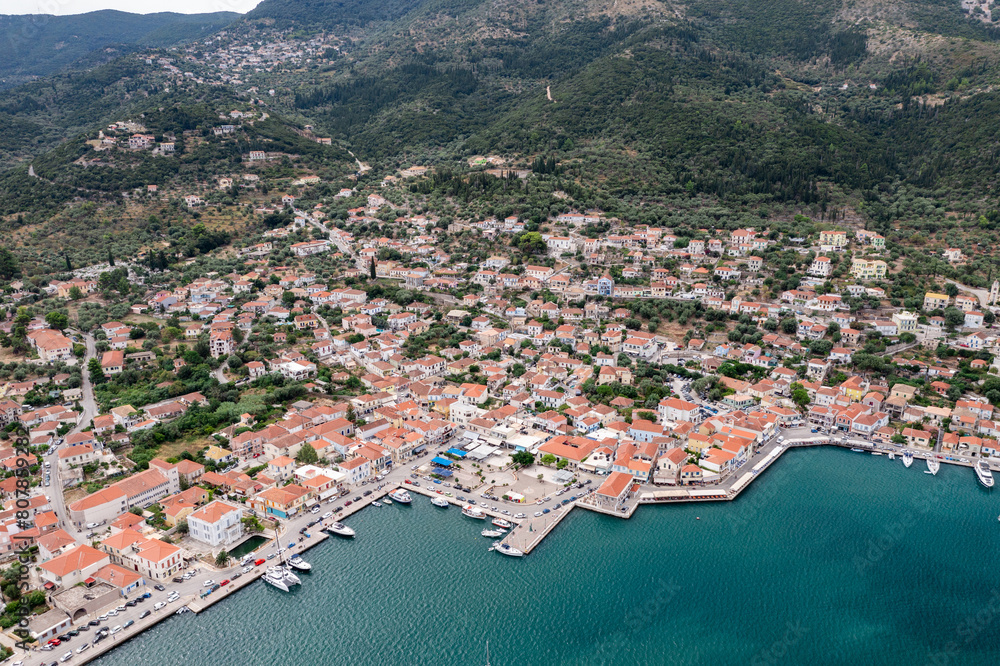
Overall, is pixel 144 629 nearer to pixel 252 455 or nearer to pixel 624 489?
pixel 252 455

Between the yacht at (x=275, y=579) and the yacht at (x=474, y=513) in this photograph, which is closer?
the yacht at (x=275, y=579)

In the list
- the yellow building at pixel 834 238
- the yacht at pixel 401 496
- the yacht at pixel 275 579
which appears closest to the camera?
the yacht at pixel 275 579

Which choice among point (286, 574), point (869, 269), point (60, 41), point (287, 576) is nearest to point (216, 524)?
point (286, 574)

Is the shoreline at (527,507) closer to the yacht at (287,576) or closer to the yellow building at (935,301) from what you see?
the yacht at (287,576)

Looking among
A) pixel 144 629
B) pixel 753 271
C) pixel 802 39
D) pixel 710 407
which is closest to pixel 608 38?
pixel 802 39

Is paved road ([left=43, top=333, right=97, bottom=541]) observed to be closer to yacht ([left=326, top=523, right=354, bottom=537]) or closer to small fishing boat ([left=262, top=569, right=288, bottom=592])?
small fishing boat ([left=262, top=569, right=288, bottom=592])

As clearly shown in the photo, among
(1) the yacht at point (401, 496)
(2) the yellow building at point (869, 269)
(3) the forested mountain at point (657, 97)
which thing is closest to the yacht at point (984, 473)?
(2) the yellow building at point (869, 269)

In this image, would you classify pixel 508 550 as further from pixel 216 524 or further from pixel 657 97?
pixel 657 97
